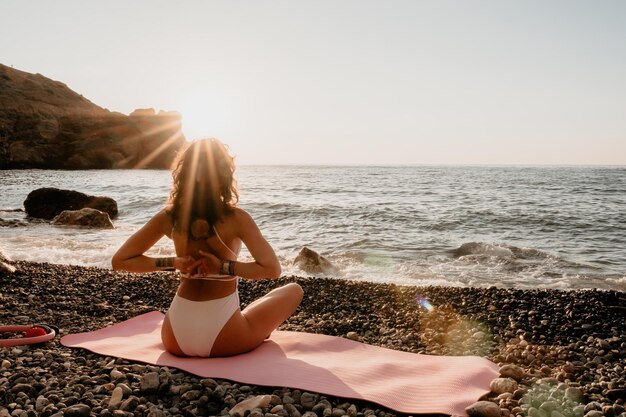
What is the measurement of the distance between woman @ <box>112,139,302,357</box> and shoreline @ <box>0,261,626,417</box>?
1.54 feet

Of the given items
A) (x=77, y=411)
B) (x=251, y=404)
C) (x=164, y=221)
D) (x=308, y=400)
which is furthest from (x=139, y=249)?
(x=308, y=400)

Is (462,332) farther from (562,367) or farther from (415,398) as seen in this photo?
(415,398)

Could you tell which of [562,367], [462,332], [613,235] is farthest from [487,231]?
[562,367]

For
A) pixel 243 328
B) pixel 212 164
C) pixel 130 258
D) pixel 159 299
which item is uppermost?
pixel 212 164

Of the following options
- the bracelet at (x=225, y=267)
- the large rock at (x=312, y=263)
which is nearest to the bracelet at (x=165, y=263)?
the bracelet at (x=225, y=267)

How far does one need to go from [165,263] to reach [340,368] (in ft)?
6.03

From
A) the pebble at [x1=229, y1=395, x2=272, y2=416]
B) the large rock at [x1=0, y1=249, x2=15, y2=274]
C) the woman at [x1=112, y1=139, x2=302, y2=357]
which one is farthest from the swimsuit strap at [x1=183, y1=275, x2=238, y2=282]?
the large rock at [x1=0, y1=249, x2=15, y2=274]

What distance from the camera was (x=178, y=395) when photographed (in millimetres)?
3783

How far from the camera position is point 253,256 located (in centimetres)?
414

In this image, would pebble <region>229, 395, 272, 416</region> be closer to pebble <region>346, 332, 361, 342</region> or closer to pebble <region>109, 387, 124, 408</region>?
Result: pebble <region>109, 387, 124, 408</region>

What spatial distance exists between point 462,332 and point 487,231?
1203 centimetres

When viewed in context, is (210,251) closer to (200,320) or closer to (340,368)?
(200,320)

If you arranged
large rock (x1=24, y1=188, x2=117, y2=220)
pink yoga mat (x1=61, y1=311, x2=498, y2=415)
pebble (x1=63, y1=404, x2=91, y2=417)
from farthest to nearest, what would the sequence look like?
large rock (x1=24, y1=188, x2=117, y2=220)
pink yoga mat (x1=61, y1=311, x2=498, y2=415)
pebble (x1=63, y1=404, x2=91, y2=417)

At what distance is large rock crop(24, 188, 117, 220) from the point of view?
2134 cm
